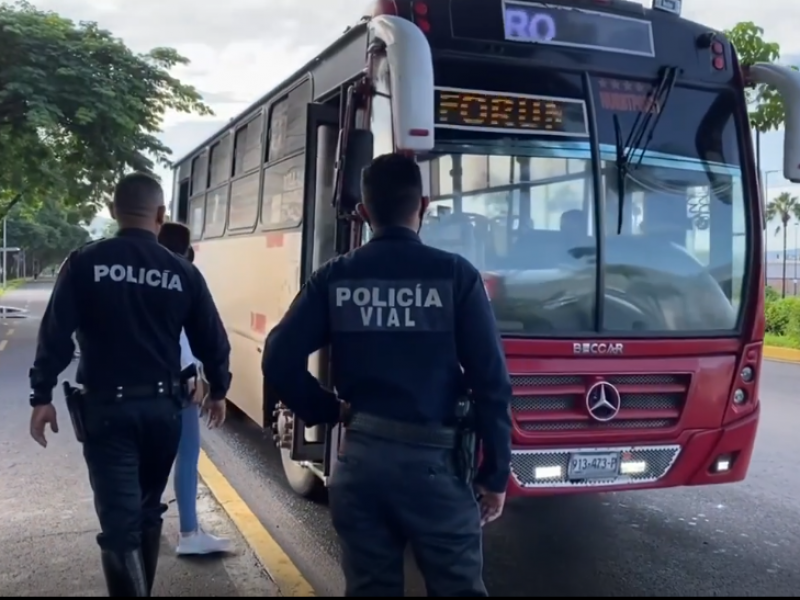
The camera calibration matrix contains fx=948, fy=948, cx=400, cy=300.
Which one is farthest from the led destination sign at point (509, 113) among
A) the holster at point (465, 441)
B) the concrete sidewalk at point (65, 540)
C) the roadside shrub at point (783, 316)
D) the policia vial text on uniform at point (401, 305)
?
the roadside shrub at point (783, 316)

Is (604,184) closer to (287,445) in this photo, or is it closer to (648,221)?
(648,221)

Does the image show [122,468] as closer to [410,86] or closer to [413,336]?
[413,336]

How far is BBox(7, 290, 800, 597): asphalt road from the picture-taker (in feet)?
15.8

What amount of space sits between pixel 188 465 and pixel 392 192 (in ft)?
8.61

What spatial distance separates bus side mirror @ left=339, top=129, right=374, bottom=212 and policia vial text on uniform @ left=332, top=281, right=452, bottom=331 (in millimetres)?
1725

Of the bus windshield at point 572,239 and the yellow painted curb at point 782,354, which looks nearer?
the bus windshield at point 572,239

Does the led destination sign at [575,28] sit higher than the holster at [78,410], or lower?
higher

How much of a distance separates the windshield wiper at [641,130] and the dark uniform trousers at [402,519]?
247cm

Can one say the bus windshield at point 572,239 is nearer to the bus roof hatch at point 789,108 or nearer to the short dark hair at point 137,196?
the bus roof hatch at point 789,108

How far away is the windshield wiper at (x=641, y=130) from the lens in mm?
4980

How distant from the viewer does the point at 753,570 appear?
16.6 ft

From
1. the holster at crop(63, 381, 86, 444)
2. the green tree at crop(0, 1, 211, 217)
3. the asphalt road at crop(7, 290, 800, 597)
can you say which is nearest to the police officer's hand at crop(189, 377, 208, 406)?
the holster at crop(63, 381, 86, 444)

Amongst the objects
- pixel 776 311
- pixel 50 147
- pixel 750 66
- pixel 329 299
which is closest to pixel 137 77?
pixel 50 147

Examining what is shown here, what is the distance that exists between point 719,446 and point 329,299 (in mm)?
2917
